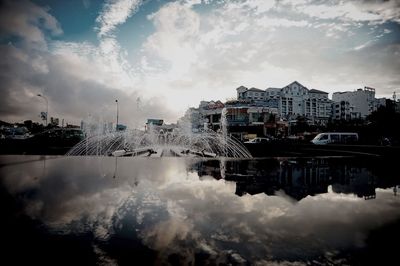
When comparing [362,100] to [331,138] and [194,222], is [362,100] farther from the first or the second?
[194,222]

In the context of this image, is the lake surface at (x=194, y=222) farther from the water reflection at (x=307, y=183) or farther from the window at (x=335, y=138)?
the window at (x=335, y=138)

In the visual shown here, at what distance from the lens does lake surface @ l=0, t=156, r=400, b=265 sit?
4.01 metres

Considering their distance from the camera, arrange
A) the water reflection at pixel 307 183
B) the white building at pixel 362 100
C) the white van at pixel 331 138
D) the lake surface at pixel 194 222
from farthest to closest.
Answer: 1. the white building at pixel 362 100
2. the white van at pixel 331 138
3. the water reflection at pixel 307 183
4. the lake surface at pixel 194 222

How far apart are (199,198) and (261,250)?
11.2ft

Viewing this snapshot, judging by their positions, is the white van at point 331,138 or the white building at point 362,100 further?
the white building at point 362,100

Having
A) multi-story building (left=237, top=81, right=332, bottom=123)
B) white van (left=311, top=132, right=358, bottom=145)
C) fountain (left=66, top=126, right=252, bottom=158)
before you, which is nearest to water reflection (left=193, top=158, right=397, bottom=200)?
fountain (left=66, top=126, right=252, bottom=158)

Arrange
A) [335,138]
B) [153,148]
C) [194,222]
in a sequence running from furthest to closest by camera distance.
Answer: [335,138]
[153,148]
[194,222]

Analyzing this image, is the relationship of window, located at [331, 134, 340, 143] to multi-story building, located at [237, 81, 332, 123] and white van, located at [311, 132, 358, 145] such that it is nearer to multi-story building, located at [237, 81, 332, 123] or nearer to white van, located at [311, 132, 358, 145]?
white van, located at [311, 132, 358, 145]

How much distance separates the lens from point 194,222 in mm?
5523

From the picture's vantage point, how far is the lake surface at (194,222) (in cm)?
401

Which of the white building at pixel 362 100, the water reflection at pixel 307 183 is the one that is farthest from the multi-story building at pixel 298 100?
the water reflection at pixel 307 183

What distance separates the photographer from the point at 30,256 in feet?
12.6

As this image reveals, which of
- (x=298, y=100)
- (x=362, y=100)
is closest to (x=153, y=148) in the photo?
(x=298, y=100)

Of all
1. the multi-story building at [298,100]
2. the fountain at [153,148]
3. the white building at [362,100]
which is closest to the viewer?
the fountain at [153,148]
